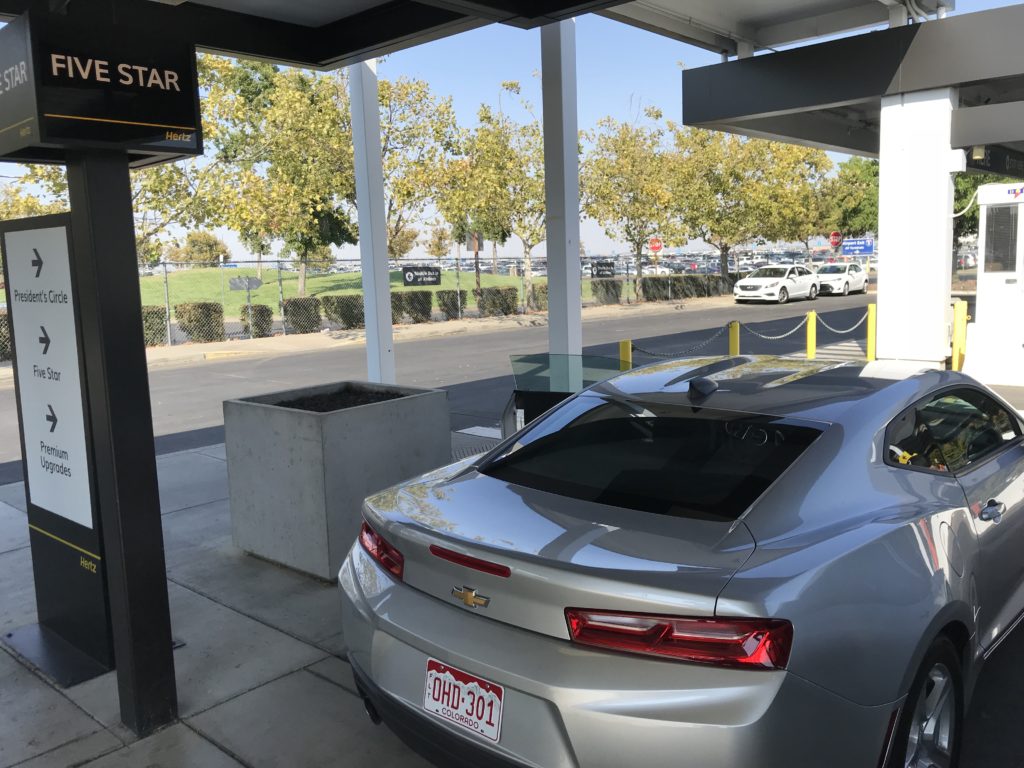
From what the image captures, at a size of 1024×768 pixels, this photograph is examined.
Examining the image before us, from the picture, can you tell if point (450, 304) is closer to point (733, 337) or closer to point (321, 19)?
point (733, 337)

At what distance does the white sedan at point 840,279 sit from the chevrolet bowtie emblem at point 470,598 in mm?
39376

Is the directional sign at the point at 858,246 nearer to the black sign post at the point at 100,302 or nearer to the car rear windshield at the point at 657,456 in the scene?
the car rear windshield at the point at 657,456

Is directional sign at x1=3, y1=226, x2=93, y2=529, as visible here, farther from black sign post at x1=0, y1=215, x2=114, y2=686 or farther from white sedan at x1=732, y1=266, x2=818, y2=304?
white sedan at x1=732, y1=266, x2=818, y2=304

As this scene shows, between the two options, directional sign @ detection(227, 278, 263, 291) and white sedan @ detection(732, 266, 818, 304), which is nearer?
directional sign @ detection(227, 278, 263, 291)

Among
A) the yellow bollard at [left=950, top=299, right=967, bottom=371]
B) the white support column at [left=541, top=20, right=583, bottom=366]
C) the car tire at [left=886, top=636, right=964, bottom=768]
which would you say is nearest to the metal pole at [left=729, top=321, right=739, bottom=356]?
the yellow bollard at [left=950, top=299, right=967, bottom=371]

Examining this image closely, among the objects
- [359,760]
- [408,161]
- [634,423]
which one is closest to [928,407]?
[634,423]

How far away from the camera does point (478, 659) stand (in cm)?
249

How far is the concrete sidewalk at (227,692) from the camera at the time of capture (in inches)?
136

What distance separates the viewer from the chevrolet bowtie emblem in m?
2.53

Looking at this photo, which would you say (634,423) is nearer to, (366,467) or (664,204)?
(366,467)

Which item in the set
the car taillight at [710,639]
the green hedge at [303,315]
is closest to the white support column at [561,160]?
the car taillight at [710,639]

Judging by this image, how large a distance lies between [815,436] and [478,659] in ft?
4.53

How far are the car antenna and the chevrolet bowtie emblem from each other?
1.29 m

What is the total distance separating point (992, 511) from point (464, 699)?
2239 millimetres
